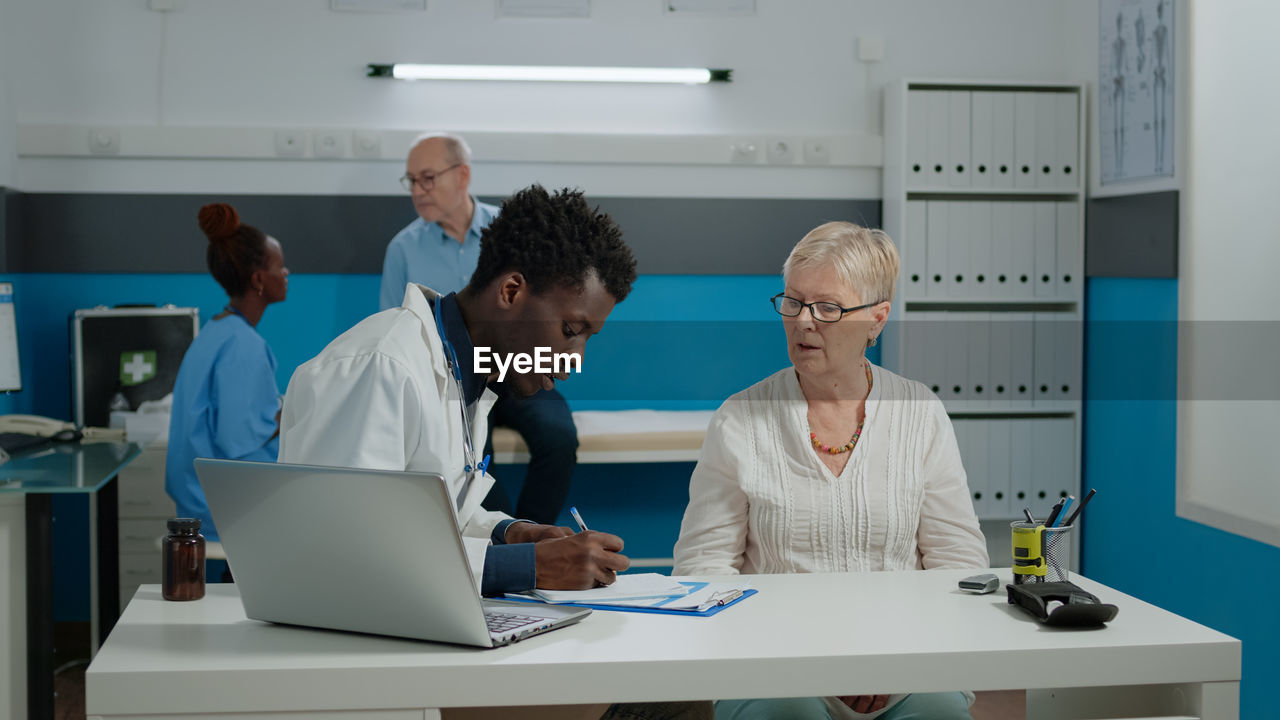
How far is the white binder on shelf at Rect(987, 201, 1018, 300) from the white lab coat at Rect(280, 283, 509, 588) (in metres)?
2.76

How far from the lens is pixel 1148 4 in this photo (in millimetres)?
3289

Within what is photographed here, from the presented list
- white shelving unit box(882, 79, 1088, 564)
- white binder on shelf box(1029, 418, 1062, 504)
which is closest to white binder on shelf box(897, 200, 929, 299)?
white shelving unit box(882, 79, 1088, 564)

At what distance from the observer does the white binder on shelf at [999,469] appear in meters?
3.80

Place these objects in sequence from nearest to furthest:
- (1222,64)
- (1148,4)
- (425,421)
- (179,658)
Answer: (179,658)
(425,421)
(1222,64)
(1148,4)

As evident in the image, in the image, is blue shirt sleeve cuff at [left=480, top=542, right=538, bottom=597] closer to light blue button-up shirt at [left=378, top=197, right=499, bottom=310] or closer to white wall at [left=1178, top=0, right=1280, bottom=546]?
white wall at [left=1178, top=0, right=1280, bottom=546]

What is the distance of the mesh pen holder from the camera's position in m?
1.48

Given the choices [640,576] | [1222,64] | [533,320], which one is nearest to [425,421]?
[533,320]

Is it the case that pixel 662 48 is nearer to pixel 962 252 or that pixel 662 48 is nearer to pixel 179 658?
pixel 962 252

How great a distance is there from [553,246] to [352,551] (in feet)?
1.89

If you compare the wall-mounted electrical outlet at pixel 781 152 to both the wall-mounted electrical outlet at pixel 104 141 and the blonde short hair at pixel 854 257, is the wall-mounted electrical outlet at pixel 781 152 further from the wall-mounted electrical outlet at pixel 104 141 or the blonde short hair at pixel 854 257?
the wall-mounted electrical outlet at pixel 104 141

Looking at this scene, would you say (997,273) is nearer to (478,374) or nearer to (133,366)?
(478,374)

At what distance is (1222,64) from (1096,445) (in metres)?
1.45

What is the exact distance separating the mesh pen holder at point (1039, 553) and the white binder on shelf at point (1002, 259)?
2.41 m

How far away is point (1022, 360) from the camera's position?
12.5 ft
